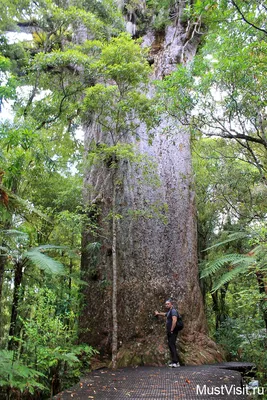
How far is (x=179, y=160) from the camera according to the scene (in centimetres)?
812

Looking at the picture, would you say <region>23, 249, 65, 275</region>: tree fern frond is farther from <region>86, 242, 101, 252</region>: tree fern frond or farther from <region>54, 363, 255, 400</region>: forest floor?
<region>54, 363, 255, 400</region>: forest floor

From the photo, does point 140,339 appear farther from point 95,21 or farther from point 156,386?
point 95,21

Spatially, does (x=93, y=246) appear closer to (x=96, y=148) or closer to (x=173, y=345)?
(x=96, y=148)

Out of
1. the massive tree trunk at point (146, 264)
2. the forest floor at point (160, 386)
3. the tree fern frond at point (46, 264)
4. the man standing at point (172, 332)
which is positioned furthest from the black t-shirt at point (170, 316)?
the tree fern frond at point (46, 264)

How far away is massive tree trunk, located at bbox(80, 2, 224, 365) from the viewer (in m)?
6.24

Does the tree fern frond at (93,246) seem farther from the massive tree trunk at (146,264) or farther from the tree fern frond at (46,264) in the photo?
the tree fern frond at (46,264)

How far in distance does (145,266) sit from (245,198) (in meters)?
3.16

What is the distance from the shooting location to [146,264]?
22.3 feet

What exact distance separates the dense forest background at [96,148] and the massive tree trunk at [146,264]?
28cm

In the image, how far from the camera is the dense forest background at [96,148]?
470 centimetres

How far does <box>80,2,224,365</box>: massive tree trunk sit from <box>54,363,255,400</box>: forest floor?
3.70 ft

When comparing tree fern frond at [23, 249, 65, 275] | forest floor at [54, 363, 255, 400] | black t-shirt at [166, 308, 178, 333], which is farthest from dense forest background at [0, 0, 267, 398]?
black t-shirt at [166, 308, 178, 333]

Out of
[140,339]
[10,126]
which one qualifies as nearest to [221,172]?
[140,339]

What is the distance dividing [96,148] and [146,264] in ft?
7.42
